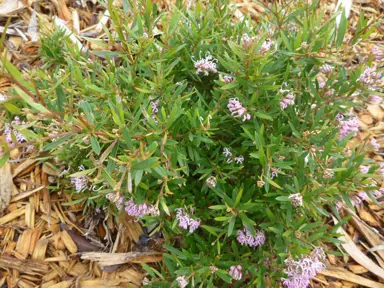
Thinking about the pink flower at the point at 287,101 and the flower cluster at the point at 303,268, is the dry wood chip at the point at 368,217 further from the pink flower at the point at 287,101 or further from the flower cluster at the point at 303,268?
the pink flower at the point at 287,101

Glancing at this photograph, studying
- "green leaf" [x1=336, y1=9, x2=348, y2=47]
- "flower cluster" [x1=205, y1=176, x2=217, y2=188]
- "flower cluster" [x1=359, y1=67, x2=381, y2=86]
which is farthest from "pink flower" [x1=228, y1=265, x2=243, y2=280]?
"green leaf" [x1=336, y1=9, x2=348, y2=47]

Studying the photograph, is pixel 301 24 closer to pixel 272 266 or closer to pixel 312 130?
pixel 312 130

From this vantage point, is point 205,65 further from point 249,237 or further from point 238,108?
point 249,237

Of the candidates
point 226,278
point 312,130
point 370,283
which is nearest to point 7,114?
point 226,278

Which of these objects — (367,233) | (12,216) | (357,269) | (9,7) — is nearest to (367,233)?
(367,233)

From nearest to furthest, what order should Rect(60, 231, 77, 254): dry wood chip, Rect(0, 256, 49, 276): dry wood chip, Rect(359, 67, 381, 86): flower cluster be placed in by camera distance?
Rect(359, 67, 381, 86): flower cluster < Rect(0, 256, 49, 276): dry wood chip < Rect(60, 231, 77, 254): dry wood chip

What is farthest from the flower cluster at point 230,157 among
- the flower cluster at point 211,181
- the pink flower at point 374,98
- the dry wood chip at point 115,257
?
the dry wood chip at point 115,257

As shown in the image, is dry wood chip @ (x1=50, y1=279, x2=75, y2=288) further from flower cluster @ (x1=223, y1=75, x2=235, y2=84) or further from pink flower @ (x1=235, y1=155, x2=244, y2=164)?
flower cluster @ (x1=223, y1=75, x2=235, y2=84)
